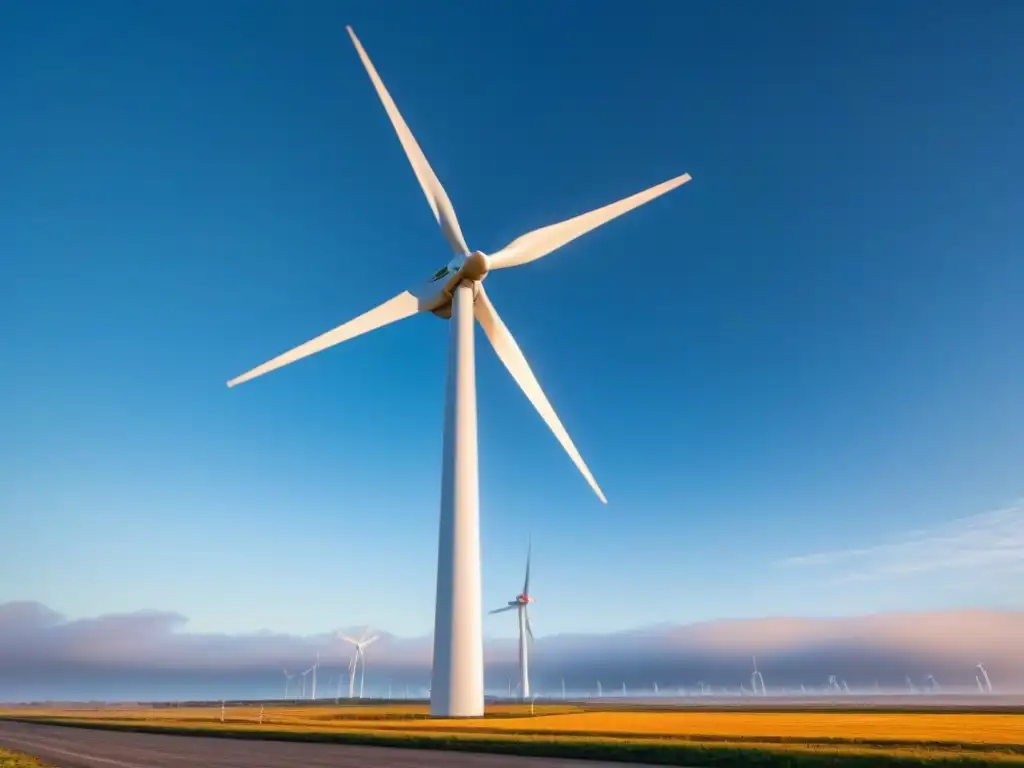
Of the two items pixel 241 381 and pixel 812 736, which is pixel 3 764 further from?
pixel 812 736

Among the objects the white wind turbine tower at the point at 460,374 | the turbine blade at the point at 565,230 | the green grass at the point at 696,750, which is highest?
the turbine blade at the point at 565,230

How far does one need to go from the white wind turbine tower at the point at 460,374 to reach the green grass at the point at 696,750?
6049 millimetres

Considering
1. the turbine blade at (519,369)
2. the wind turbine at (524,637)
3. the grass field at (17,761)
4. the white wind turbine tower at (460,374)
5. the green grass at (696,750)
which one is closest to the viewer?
the green grass at (696,750)

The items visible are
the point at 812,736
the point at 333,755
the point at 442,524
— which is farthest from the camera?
the point at 442,524

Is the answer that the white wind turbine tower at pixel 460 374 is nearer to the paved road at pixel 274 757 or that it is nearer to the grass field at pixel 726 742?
the grass field at pixel 726 742

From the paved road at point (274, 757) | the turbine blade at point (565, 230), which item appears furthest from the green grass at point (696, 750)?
the turbine blade at point (565, 230)

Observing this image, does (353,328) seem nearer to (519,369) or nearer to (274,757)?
(519,369)

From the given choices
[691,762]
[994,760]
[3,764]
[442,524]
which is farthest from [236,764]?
[994,760]

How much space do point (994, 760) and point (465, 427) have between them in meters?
29.5

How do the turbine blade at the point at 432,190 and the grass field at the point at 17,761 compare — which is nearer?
the grass field at the point at 17,761

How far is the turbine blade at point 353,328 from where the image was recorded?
4116cm

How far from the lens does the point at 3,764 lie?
22.9 metres

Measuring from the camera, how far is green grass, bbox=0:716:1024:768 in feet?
64.4

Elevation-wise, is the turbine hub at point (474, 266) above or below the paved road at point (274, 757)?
→ above
